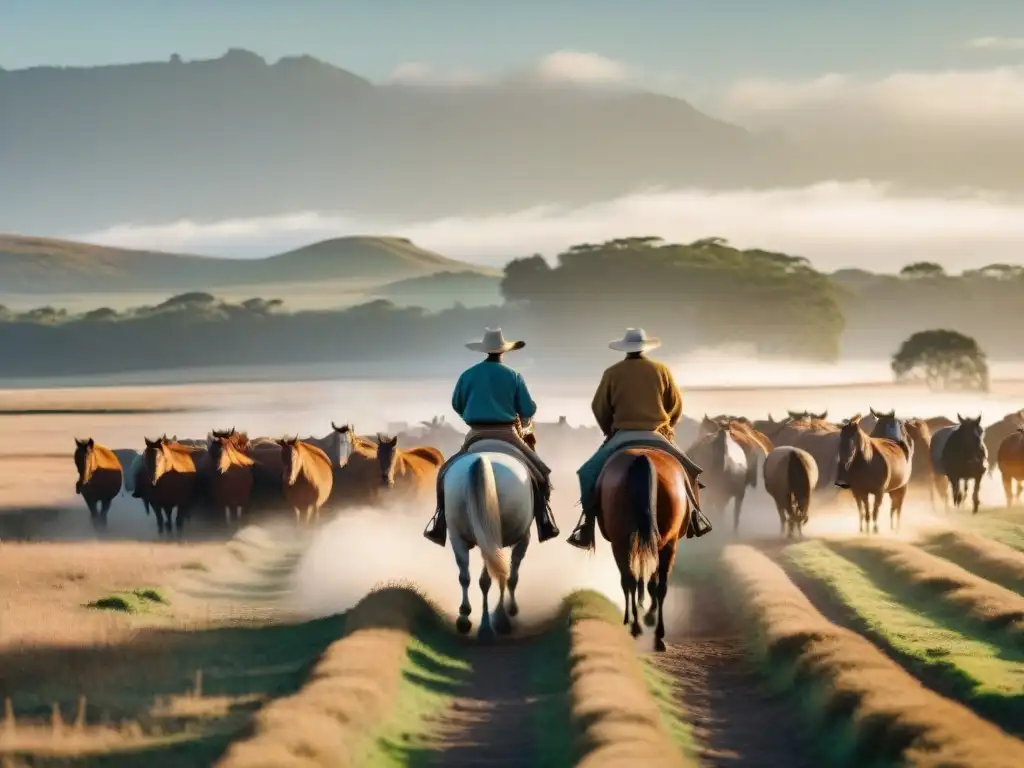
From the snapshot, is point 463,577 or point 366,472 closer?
point 463,577

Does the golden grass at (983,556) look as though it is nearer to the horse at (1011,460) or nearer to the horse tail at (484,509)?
the horse tail at (484,509)

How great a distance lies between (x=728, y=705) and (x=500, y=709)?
2.66 meters

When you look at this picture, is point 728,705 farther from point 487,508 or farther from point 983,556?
point 983,556

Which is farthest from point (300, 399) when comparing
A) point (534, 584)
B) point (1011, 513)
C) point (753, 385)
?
point (534, 584)

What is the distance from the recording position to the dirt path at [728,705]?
17.5 metres

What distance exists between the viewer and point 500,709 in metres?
19.3

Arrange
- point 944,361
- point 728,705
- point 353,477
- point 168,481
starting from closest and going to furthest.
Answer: point 728,705 → point 168,481 → point 353,477 → point 944,361

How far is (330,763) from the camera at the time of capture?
50.5 feet

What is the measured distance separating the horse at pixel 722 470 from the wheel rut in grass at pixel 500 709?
21.3 m

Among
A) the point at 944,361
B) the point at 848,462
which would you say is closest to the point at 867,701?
the point at 848,462

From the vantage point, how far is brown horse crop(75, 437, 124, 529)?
149ft

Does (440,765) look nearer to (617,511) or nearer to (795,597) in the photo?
(617,511)

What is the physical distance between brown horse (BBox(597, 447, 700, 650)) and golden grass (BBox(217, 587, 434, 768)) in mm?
2831

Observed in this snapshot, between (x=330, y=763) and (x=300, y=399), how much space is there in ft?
388
